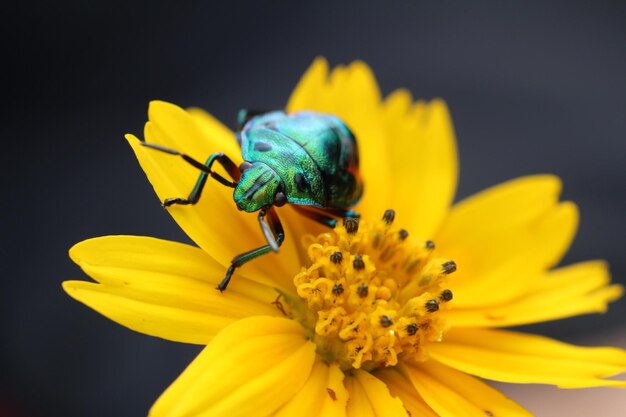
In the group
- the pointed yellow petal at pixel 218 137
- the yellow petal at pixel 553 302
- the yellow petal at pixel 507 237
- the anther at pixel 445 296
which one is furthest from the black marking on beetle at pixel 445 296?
the pointed yellow petal at pixel 218 137

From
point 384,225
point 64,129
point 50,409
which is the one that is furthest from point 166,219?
point 384,225

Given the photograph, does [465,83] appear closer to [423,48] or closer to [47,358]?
[423,48]

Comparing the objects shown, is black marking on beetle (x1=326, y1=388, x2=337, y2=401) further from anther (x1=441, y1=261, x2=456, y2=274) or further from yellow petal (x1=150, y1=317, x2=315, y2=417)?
anther (x1=441, y1=261, x2=456, y2=274)

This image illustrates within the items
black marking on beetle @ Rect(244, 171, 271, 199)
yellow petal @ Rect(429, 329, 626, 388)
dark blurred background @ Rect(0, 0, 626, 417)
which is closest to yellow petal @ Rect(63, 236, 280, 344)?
black marking on beetle @ Rect(244, 171, 271, 199)

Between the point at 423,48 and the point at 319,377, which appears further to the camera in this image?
the point at 423,48

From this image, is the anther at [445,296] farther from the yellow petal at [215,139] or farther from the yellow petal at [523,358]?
the yellow petal at [215,139]
